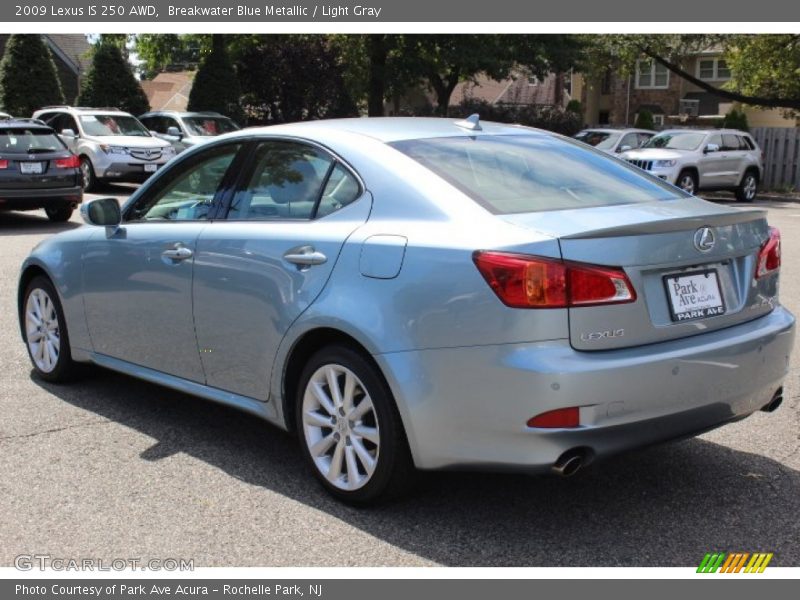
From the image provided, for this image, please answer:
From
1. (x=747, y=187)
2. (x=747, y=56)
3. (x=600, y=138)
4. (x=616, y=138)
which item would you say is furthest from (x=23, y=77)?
(x=747, y=56)

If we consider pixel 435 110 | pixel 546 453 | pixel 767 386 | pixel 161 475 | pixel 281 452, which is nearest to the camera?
pixel 546 453

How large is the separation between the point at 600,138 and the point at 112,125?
11.9 metres

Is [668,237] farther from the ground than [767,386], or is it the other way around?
[668,237]

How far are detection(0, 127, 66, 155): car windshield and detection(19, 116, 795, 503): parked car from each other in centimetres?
1134

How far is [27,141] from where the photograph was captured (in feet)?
52.0

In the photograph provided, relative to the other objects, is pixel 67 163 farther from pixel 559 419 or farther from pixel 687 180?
pixel 559 419

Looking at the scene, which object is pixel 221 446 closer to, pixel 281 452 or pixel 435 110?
pixel 281 452

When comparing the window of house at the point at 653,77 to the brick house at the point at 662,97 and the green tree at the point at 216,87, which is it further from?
the green tree at the point at 216,87

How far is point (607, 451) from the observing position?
377cm

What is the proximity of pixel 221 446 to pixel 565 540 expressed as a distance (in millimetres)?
1981

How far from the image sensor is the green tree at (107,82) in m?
34.1

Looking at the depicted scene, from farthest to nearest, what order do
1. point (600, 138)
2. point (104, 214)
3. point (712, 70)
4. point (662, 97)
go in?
point (662, 97), point (712, 70), point (600, 138), point (104, 214)

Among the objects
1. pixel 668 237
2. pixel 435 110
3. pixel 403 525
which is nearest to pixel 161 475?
pixel 403 525
